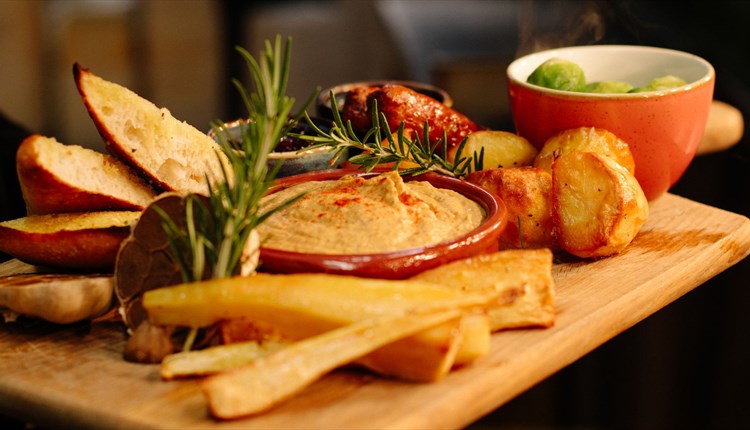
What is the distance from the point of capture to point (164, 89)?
8062 millimetres

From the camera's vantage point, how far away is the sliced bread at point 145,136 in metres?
1.87

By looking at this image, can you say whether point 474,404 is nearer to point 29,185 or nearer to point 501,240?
point 501,240

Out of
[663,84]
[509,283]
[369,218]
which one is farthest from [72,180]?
[663,84]

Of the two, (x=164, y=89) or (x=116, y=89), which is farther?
(x=164, y=89)

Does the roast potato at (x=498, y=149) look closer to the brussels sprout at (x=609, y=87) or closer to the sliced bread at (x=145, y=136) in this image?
the brussels sprout at (x=609, y=87)

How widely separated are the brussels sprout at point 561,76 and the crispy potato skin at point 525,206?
46cm

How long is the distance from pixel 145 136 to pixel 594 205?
100 cm

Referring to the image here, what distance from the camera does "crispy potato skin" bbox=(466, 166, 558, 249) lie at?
1.99 metres

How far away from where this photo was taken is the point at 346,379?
4.83 feet

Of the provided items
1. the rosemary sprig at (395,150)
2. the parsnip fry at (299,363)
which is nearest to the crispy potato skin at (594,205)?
the rosemary sprig at (395,150)

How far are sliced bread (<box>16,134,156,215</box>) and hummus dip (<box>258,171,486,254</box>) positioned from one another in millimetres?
295

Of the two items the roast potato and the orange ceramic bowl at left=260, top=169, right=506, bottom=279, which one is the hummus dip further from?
the roast potato

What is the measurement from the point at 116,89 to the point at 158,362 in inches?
27.0

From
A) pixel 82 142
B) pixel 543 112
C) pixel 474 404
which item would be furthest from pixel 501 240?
pixel 82 142
